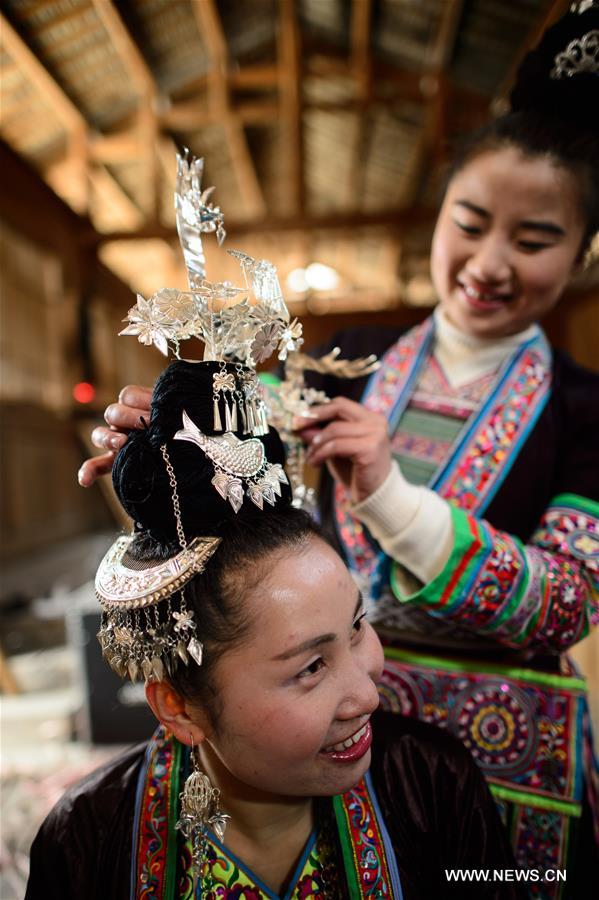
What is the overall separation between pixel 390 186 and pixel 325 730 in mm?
9781

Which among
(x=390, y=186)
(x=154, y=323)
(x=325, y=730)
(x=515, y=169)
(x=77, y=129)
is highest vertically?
(x=390, y=186)

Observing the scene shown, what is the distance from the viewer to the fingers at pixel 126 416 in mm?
1021

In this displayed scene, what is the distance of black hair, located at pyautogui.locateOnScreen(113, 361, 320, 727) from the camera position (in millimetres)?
926

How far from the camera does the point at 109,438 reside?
1.04 metres

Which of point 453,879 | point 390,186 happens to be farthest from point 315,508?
point 390,186

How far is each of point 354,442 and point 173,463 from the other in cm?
36

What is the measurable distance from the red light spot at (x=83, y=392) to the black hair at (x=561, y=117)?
5.35 metres

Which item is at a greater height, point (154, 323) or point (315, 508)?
point (154, 323)

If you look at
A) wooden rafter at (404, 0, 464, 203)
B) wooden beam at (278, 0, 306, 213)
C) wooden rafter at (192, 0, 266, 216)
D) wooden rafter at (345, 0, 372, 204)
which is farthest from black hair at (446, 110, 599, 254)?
wooden beam at (278, 0, 306, 213)

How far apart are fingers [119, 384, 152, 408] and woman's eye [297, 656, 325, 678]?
1.51 feet

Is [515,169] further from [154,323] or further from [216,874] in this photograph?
[216,874]

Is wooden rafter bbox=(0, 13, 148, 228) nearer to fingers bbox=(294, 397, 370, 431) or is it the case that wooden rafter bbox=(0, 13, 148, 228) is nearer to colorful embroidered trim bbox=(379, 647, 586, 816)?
fingers bbox=(294, 397, 370, 431)

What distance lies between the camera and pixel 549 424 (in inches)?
53.9

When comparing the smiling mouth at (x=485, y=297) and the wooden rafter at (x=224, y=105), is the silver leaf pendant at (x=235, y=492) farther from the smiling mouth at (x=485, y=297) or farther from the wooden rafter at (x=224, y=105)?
the wooden rafter at (x=224, y=105)
